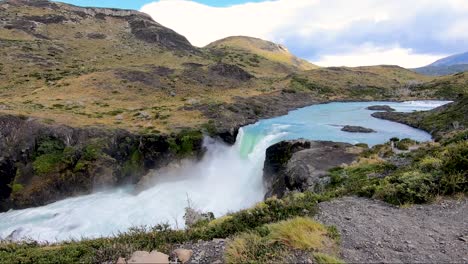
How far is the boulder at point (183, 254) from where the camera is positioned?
841 cm

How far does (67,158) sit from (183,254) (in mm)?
29024

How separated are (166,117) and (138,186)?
16.0 m

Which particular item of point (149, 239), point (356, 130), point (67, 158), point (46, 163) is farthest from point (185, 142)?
point (149, 239)

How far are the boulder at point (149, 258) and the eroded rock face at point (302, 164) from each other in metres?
12.6

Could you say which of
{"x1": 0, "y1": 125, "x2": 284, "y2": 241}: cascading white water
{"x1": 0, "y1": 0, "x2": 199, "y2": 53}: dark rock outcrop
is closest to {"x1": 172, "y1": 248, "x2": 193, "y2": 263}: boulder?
{"x1": 0, "y1": 125, "x2": 284, "y2": 241}: cascading white water

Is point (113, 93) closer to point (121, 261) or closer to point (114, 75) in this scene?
point (114, 75)

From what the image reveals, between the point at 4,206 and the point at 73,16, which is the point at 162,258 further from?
the point at 73,16

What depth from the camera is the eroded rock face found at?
877 inches

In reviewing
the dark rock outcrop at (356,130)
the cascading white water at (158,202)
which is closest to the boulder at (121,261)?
the cascading white water at (158,202)

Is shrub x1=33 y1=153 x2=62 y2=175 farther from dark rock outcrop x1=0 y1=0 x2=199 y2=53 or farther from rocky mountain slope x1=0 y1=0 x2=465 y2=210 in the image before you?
dark rock outcrop x1=0 y1=0 x2=199 y2=53

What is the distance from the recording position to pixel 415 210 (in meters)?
11.2

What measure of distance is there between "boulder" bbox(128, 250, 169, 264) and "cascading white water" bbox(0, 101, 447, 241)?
42.6ft

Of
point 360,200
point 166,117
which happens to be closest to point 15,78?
point 166,117

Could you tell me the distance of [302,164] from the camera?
24578 millimetres
